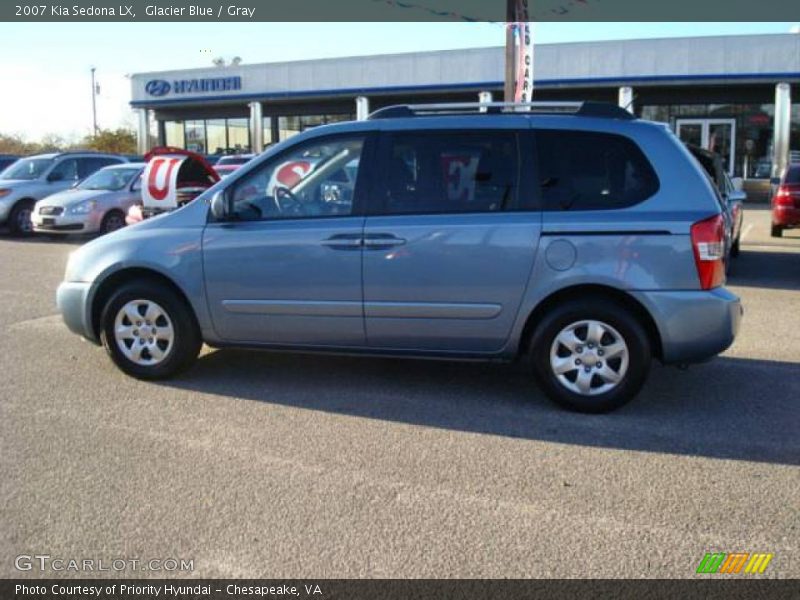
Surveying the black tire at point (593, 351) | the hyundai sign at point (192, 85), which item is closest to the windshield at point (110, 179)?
the black tire at point (593, 351)

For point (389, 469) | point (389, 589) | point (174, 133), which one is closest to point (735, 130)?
point (174, 133)

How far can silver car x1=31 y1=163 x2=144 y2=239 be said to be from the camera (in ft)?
49.0

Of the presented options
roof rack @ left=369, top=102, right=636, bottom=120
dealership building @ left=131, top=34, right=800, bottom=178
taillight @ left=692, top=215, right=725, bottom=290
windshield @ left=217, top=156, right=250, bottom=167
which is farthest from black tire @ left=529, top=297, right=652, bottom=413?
dealership building @ left=131, top=34, right=800, bottom=178

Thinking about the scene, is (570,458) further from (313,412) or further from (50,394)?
(50,394)

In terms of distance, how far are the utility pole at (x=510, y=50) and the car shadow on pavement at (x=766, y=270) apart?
15.2 feet

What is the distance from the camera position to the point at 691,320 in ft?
15.8

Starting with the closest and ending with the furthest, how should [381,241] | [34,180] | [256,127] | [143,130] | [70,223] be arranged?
[381,241] < [70,223] < [34,180] < [256,127] < [143,130]

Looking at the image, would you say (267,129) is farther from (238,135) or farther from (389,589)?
(389,589)

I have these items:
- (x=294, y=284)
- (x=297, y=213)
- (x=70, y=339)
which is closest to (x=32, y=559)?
(x=294, y=284)

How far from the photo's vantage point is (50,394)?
5.41m

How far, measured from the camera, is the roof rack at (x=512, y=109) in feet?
16.9

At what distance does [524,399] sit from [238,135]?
113 feet

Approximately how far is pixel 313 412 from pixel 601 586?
2.47 metres

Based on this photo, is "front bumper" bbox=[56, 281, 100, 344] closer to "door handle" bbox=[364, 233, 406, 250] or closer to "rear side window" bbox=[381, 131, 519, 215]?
"door handle" bbox=[364, 233, 406, 250]
